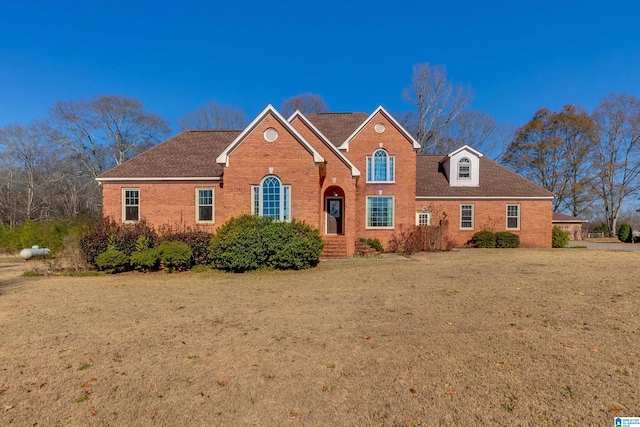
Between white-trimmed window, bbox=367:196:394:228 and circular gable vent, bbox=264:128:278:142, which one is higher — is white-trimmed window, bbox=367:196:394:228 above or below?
below

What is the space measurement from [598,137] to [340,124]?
1463 inches

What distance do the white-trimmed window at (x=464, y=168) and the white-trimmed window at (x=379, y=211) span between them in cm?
680

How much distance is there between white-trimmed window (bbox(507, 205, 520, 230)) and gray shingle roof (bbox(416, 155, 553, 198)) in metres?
0.89

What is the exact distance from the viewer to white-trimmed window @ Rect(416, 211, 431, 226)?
893 inches

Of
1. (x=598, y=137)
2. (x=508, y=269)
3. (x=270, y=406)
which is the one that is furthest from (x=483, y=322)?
(x=598, y=137)

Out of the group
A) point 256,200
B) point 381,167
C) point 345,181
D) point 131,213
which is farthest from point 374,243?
point 131,213

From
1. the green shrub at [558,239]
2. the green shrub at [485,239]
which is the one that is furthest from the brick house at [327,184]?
the green shrub at [558,239]

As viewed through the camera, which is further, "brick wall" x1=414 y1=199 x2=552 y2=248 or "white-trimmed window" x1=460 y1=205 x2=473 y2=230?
"white-trimmed window" x1=460 y1=205 x2=473 y2=230

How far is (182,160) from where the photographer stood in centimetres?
1895

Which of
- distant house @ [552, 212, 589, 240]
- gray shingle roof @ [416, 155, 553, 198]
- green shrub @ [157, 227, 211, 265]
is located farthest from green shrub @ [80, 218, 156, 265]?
distant house @ [552, 212, 589, 240]

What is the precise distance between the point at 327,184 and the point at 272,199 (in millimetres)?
3683

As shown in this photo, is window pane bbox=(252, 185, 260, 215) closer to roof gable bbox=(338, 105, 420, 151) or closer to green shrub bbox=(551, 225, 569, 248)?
roof gable bbox=(338, 105, 420, 151)

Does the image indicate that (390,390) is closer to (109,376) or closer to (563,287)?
(109,376)

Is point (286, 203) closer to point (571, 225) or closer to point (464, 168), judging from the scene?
point (464, 168)
